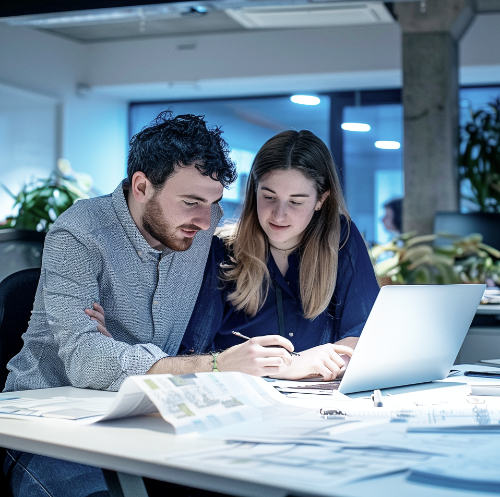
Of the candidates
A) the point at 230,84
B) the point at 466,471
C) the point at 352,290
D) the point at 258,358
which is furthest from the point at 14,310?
the point at 230,84

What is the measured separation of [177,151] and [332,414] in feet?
2.81

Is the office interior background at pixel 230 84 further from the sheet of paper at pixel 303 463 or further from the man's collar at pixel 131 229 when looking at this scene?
the sheet of paper at pixel 303 463

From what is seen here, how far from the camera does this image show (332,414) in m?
1.15

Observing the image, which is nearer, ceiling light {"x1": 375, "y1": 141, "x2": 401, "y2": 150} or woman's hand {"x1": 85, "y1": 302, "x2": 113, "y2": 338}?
woman's hand {"x1": 85, "y1": 302, "x2": 113, "y2": 338}

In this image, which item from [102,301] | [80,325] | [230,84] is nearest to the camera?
[80,325]

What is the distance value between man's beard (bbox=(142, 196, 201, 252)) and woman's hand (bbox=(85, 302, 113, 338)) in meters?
0.26

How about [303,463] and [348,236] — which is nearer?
[303,463]

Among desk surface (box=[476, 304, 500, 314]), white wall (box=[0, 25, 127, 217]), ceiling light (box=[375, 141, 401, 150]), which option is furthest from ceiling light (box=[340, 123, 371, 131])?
desk surface (box=[476, 304, 500, 314])

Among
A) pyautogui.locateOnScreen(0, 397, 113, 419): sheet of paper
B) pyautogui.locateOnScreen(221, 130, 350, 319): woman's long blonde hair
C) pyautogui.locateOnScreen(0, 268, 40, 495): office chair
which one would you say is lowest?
pyautogui.locateOnScreen(0, 397, 113, 419): sheet of paper

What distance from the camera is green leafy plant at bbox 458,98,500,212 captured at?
561 cm

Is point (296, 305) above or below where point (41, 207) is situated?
below

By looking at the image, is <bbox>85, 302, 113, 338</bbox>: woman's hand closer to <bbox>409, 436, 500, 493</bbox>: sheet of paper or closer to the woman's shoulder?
the woman's shoulder

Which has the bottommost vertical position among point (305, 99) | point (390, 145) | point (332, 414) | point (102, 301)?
point (332, 414)

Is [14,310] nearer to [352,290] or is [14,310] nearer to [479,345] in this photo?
[352,290]
